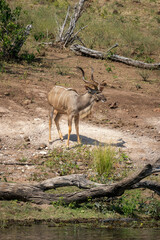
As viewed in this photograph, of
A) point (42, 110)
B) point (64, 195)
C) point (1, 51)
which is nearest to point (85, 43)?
point (1, 51)

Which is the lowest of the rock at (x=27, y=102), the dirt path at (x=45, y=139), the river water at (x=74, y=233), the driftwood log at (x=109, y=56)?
the dirt path at (x=45, y=139)

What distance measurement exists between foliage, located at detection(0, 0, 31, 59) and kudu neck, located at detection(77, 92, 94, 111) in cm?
593

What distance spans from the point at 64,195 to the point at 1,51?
9.97m

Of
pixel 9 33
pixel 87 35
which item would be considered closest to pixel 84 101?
pixel 9 33

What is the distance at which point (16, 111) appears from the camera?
440 inches

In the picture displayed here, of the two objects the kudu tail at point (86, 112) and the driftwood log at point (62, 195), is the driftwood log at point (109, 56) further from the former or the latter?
the driftwood log at point (62, 195)

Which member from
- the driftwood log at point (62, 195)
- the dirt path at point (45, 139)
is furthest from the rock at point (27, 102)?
the driftwood log at point (62, 195)

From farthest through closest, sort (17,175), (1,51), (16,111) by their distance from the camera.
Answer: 1. (1,51)
2. (16,111)
3. (17,175)

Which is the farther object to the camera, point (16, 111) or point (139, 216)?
point (16, 111)

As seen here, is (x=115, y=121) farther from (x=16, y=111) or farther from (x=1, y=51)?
(x=1, y=51)

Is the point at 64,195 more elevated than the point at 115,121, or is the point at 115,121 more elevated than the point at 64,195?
the point at 64,195

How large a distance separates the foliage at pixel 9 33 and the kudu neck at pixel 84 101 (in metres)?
5.93

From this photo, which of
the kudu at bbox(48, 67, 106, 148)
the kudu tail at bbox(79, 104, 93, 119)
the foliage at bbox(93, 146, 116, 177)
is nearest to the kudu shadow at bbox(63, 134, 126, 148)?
the kudu at bbox(48, 67, 106, 148)

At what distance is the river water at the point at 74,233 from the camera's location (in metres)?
5.14
